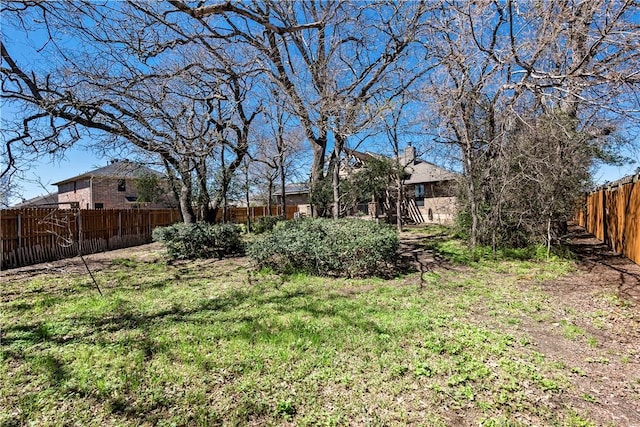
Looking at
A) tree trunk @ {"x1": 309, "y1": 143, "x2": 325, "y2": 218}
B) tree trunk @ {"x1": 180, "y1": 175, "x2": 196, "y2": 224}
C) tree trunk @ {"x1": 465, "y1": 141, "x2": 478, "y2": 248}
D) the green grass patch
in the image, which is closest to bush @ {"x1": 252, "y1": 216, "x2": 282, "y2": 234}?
tree trunk @ {"x1": 309, "y1": 143, "x2": 325, "y2": 218}

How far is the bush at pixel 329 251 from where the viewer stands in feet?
20.0

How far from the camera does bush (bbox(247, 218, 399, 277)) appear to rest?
6.09m

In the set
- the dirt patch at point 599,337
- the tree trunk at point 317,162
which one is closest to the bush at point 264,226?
the tree trunk at point 317,162

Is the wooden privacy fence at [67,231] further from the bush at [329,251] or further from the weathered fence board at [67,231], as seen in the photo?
the bush at [329,251]

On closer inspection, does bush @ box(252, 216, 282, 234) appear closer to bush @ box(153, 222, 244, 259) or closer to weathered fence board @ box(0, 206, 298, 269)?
weathered fence board @ box(0, 206, 298, 269)

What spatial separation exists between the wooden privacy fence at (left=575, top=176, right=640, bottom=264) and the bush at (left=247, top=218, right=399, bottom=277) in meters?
5.05

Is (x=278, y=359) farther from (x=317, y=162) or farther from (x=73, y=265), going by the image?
(x=317, y=162)

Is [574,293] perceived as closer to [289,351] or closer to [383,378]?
[383,378]

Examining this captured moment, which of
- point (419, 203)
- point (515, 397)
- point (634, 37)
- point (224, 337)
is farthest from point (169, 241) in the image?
point (419, 203)

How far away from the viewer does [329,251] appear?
6195 millimetres

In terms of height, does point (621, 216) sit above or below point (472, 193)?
below

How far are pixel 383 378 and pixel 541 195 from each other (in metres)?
6.76

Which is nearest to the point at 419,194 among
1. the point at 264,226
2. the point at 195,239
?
the point at 264,226

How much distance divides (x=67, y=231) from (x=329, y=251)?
9241 millimetres
